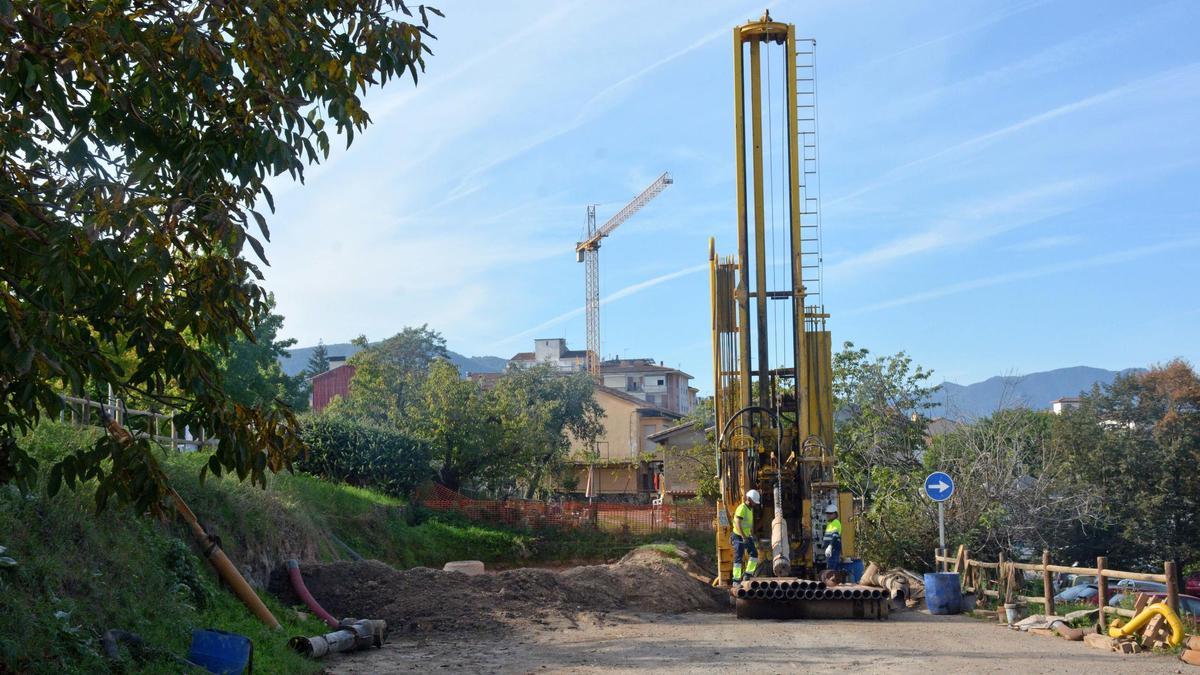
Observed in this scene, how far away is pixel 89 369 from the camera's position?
6.14 m

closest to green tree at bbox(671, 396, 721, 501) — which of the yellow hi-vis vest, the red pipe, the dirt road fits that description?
the yellow hi-vis vest

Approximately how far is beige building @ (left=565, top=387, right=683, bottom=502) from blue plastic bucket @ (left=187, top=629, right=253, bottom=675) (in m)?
51.7

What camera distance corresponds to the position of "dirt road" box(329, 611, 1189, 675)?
1205 centimetres

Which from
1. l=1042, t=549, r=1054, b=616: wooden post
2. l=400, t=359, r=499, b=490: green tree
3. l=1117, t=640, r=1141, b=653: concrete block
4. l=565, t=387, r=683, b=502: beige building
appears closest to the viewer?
l=1117, t=640, r=1141, b=653: concrete block

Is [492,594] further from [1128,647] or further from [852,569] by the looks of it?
[1128,647]

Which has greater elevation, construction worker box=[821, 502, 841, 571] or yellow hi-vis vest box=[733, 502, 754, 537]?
→ yellow hi-vis vest box=[733, 502, 754, 537]

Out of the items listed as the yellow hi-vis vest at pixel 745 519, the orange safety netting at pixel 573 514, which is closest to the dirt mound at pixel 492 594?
the yellow hi-vis vest at pixel 745 519

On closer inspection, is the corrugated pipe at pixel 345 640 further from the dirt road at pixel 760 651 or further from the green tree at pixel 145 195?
the green tree at pixel 145 195

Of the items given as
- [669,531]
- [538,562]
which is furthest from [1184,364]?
[538,562]

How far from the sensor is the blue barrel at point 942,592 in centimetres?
1786

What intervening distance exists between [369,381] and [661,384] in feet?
182

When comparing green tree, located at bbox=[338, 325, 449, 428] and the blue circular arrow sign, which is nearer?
the blue circular arrow sign

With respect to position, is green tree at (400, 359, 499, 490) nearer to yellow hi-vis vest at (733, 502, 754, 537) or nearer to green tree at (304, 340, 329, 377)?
yellow hi-vis vest at (733, 502, 754, 537)

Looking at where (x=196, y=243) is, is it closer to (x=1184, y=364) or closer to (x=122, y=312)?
(x=122, y=312)
